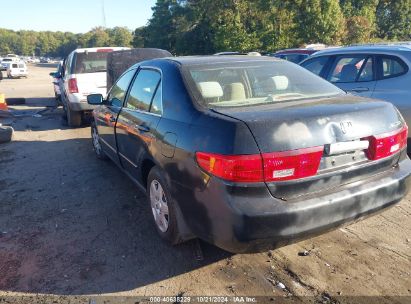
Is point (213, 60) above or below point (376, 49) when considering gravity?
below

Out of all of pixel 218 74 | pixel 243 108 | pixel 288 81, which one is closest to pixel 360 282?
pixel 243 108

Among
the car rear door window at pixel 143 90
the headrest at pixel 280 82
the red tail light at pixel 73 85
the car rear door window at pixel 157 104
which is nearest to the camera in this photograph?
the car rear door window at pixel 157 104

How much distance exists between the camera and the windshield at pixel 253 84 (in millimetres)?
3131

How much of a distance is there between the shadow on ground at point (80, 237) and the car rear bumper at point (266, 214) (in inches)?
28.5

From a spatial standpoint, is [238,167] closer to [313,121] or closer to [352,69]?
[313,121]

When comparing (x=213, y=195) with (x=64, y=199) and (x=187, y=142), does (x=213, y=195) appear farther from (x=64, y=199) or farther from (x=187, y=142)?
(x=64, y=199)

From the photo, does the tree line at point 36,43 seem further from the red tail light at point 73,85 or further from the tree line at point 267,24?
the red tail light at point 73,85

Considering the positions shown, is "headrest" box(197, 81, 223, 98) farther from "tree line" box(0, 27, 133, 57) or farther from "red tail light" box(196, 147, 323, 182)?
"tree line" box(0, 27, 133, 57)

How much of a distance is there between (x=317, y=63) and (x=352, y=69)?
77 cm

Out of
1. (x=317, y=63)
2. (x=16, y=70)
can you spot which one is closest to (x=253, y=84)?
(x=317, y=63)

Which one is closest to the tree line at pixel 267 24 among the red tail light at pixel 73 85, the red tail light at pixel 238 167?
the red tail light at pixel 73 85

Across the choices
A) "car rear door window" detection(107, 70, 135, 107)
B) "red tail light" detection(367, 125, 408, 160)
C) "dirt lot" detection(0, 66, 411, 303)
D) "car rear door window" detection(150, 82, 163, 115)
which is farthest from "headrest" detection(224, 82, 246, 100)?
"car rear door window" detection(107, 70, 135, 107)

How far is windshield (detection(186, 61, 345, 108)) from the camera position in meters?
3.13

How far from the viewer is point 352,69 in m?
5.69
